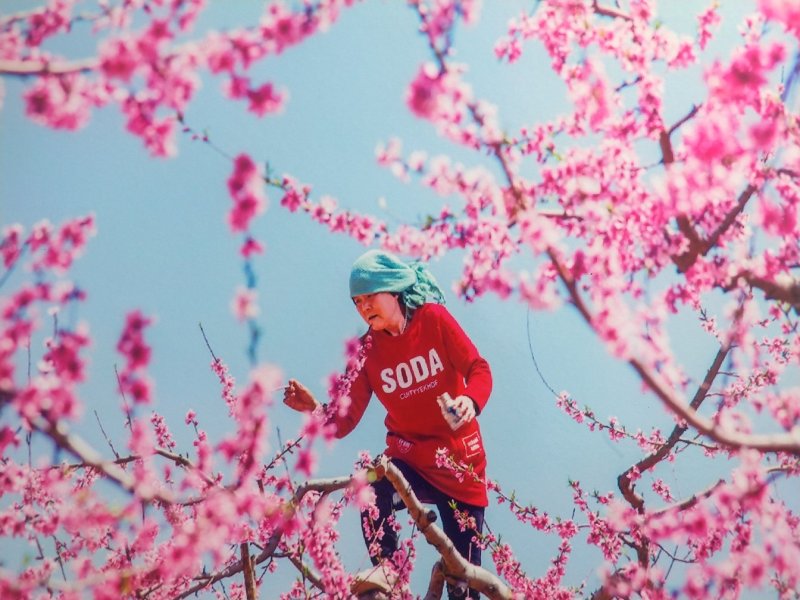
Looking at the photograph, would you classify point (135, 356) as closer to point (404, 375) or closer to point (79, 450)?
point (79, 450)

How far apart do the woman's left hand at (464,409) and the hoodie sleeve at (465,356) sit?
14cm

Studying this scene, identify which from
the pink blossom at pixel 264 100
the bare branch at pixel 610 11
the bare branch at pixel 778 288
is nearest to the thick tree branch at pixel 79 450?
the pink blossom at pixel 264 100

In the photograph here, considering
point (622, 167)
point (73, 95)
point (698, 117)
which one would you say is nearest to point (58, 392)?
point (73, 95)

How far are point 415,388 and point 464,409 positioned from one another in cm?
63

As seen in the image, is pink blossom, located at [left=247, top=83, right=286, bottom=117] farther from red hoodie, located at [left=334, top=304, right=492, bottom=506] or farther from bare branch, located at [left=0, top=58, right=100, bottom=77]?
red hoodie, located at [left=334, top=304, right=492, bottom=506]

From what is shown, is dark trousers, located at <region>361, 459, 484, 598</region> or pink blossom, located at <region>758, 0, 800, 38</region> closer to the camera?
Result: pink blossom, located at <region>758, 0, 800, 38</region>

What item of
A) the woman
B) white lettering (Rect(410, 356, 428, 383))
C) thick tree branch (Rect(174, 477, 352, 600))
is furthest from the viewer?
white lettering (Rect(410, 356, 428, 383))

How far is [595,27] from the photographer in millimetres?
2281

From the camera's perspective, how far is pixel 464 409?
2.68m

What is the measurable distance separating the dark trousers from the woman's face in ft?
2.40

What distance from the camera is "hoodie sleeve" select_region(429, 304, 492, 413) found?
119 inches

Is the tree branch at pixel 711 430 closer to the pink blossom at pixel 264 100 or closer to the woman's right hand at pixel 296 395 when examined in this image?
the pink blossom at pixel 264 100

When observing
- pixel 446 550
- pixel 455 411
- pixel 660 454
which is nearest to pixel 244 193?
pixel 455 411

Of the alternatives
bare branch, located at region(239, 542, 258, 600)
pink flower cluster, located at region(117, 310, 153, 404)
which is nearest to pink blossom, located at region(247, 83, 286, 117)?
pink flower cluster, located at region(117, 310, 153, 404)
